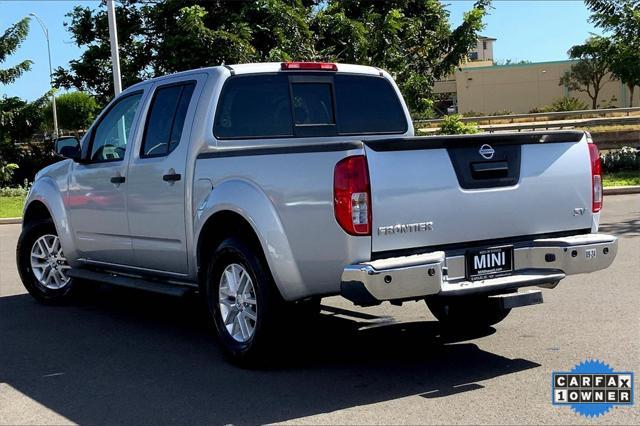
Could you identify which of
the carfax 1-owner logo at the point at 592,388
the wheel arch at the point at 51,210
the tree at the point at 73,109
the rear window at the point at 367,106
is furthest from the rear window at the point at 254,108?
the tree at the point at 73,109

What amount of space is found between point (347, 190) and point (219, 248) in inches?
49.9

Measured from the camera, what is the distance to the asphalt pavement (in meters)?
4.94

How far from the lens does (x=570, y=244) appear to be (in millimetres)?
5609

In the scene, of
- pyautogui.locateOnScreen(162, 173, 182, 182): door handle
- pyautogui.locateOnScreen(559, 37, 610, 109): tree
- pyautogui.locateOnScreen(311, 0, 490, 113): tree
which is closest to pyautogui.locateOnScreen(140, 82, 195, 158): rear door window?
pyautogui.locateOnScreen(162, 173, 182, 182): door handle

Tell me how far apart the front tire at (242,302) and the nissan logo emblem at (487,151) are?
1598mm

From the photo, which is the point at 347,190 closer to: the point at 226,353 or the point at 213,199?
the point at 213,199

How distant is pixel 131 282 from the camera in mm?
7125

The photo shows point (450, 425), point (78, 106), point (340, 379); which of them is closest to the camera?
point (450, 425)

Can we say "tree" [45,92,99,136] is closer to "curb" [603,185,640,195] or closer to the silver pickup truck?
"curb" [603,185,640,195]

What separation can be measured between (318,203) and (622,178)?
1664 centimetres

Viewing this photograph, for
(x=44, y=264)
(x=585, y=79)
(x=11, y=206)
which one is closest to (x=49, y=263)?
(x=44, y=264)

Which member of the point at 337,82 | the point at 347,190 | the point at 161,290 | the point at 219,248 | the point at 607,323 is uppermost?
the point at 337,82

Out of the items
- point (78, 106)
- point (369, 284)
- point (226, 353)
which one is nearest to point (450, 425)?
point (369, 284)

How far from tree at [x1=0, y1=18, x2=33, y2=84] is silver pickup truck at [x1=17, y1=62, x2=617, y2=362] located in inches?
734
